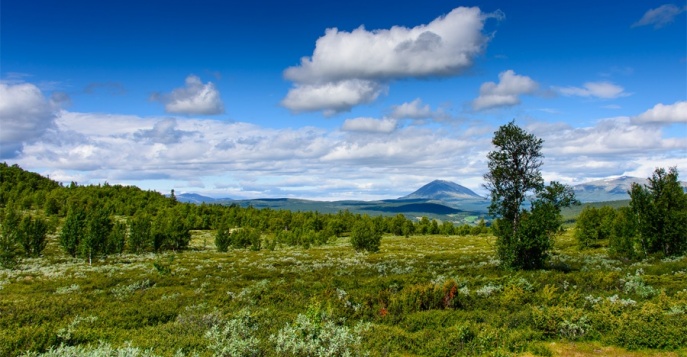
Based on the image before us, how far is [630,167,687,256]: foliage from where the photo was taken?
38906mm

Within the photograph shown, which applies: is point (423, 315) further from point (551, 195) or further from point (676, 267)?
point (676, 267)

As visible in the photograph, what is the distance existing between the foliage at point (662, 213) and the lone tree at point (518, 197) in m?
14.3

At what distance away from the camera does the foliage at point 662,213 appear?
38.9 meters

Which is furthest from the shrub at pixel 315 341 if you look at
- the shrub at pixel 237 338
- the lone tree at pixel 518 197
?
the lone tree at pixel 518 197

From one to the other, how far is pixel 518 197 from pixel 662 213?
19728 mm

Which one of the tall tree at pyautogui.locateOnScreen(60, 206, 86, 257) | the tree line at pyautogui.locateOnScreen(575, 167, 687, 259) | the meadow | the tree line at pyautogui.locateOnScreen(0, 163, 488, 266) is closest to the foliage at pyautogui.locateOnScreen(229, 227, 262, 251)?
the tree line at pyautogui.locateOnScreen(0, 163, 488, 266)

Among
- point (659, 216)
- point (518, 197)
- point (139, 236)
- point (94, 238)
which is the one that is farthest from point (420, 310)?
point (139, 236)

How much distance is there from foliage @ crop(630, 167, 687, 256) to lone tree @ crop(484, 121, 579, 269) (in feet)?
47.0

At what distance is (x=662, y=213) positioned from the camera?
3981 centimetres

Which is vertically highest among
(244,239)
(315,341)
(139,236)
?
(315,341)

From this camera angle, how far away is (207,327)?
15.5 meters

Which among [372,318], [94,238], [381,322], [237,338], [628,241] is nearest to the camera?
[237,338]

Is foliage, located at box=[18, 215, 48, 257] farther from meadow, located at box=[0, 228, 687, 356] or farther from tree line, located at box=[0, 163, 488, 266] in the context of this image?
meadow, located at box=[0, 228, 687, 356]

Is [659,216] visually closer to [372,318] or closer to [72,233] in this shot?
[372,318]
